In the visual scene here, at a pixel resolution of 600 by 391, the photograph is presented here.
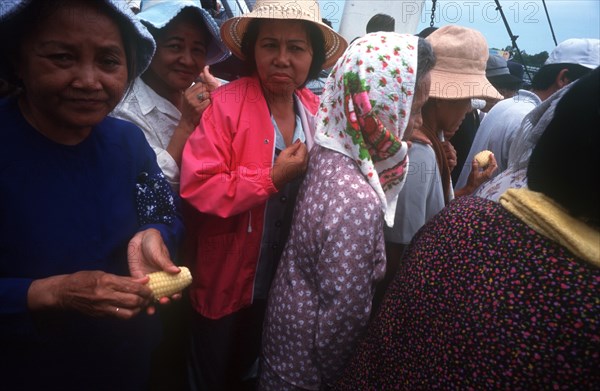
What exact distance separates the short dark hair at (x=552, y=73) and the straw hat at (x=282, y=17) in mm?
2678

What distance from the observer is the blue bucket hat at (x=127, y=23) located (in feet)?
3.13

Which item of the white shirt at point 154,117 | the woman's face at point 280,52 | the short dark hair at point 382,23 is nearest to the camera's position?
the white shirt at point 154,117

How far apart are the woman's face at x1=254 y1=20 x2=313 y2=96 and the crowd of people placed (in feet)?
0.04

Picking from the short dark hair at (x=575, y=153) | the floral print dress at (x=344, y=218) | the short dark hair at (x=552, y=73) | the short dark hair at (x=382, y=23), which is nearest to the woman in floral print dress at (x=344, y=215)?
the floral print dress at (x=344, y=218)

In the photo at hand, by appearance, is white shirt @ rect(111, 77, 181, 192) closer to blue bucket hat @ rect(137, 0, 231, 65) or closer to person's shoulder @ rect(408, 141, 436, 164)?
blue bucket hat @ rect(137, 0, 231, 65)

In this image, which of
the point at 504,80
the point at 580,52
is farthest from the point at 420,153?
the point at 504,80

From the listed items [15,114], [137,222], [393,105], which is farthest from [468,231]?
[15,114]

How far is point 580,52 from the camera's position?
3.48m

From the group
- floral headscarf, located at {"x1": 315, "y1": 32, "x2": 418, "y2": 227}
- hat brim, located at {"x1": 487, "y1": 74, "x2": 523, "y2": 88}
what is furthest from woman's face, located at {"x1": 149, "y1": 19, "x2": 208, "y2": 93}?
hat brim, located at {"x1": 487, "y1": 74, "x2": 523, "y2": 88}

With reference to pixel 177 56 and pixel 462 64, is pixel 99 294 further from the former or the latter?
pixel 462 64

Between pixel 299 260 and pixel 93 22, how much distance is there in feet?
3.76

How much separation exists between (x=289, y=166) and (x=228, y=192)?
309 millimetres

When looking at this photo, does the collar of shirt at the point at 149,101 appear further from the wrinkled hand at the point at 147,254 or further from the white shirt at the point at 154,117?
the wrinkled hand at the point at 147,254

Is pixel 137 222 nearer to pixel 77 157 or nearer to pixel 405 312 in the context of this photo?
pixel 77 157
